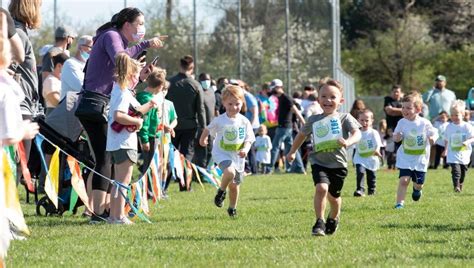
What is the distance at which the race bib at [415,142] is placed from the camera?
45.2 feet

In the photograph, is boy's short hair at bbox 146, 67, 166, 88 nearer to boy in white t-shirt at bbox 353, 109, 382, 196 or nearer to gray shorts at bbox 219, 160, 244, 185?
gray shorts at bbox 219, 160, 244, 185

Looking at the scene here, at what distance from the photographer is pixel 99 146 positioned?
432 inches

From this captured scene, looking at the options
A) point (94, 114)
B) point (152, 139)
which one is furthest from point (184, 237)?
point (152, 139)

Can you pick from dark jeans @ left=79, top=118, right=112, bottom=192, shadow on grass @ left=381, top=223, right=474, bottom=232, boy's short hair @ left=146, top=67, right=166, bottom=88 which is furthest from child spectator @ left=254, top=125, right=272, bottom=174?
shadow on grass @ left=381, top=223, right=474, bottom=232

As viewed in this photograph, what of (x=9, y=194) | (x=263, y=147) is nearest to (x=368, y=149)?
(x=263, y=147)

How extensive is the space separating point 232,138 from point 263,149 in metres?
12.4

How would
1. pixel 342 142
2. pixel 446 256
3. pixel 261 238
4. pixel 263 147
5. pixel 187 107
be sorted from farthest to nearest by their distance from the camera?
1. pixel 263 147
2. pixel 187 107
3. pixel 342 142
4. pixel 261 238
5. pixel 446 256

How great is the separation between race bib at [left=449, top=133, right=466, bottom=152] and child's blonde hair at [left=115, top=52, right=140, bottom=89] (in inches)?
307

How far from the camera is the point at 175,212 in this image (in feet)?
42.3

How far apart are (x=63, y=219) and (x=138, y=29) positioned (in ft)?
7.52

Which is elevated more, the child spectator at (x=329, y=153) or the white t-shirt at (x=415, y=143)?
the child spectator at (x=329, y=153)

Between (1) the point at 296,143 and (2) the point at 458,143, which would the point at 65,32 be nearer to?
(1) the point at 296,143

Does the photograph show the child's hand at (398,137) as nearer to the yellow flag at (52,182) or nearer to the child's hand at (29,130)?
the yellow flag at (52,182)

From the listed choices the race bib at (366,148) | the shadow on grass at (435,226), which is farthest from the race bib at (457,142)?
the shadow on grass at (435,226)
